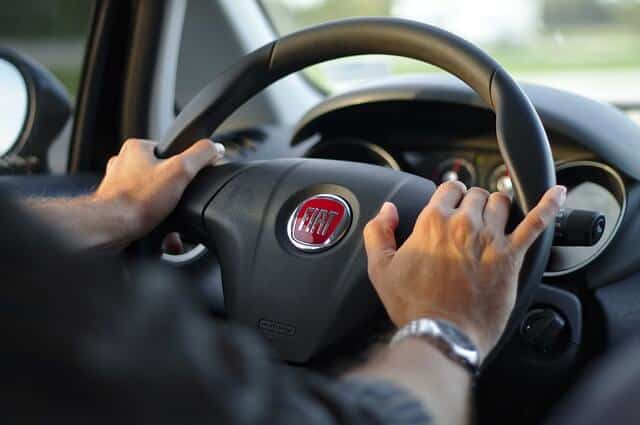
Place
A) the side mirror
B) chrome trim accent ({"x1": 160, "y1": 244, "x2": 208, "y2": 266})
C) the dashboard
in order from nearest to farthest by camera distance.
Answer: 1. chrome trim accent ({"x1": 160, "y1": 244, "x2": 208, "y2": 266})
2. the dashboard
3. the side mirror

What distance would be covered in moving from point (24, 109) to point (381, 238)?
1.16 metres

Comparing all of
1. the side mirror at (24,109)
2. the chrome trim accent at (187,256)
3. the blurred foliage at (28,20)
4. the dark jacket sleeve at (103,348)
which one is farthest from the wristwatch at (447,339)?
the blurred foliage at (28,20)

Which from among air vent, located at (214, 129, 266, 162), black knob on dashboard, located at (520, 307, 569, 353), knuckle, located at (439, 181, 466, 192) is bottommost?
black knob on dashboard, located at (520, 307, 569, 353)

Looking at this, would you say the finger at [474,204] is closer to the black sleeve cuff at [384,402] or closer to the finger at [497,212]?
the finger at [497,212]

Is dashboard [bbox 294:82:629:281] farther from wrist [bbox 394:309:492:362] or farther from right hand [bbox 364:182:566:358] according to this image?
wrist [bbox 394:309:492:362]

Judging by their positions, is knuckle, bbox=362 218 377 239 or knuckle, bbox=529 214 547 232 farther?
knuckle, bbox=362 218 377 239

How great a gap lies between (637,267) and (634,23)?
483 centimetres

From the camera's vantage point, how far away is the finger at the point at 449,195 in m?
1.31

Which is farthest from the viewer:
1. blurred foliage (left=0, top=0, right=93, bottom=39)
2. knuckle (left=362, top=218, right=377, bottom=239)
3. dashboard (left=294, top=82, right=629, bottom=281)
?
blurred foliage (left=0, top=0, right=93, bottom=39)

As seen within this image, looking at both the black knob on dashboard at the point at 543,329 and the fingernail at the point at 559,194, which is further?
the black knob on dashboard at the point at 543,329

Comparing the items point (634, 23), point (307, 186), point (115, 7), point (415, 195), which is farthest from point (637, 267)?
point (634, 23)

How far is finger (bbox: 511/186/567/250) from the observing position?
1228 millimetres

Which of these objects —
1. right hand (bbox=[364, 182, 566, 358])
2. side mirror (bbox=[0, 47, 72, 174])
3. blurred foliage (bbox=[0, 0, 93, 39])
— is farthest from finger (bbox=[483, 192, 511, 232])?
blurred foliage (bbox=[0, 0, 93, 39])

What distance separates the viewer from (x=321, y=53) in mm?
1503
